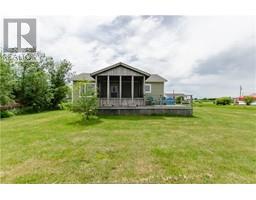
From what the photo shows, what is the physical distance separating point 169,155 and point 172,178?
1197 millimetres

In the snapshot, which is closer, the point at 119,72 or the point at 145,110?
the point at 145,110

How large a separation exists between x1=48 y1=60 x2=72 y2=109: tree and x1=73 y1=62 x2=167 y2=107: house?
10088mm

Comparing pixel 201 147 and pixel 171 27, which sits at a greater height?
pixel 171 27

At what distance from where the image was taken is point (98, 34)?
740cm

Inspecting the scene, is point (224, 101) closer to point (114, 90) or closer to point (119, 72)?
point (114, 90)

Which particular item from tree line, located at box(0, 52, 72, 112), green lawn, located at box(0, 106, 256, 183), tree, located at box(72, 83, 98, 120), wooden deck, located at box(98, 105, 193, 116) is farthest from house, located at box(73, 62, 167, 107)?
tree line, located at box(0, 52, 72, 112)

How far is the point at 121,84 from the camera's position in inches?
554

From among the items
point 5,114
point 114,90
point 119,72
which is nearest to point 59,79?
point 5,114

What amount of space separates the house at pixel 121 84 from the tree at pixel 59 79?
1009 cm

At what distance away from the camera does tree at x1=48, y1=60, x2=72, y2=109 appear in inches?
906

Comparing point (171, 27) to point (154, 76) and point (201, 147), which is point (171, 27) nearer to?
point (201, 147)

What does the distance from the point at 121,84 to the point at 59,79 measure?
13557 millimetres
